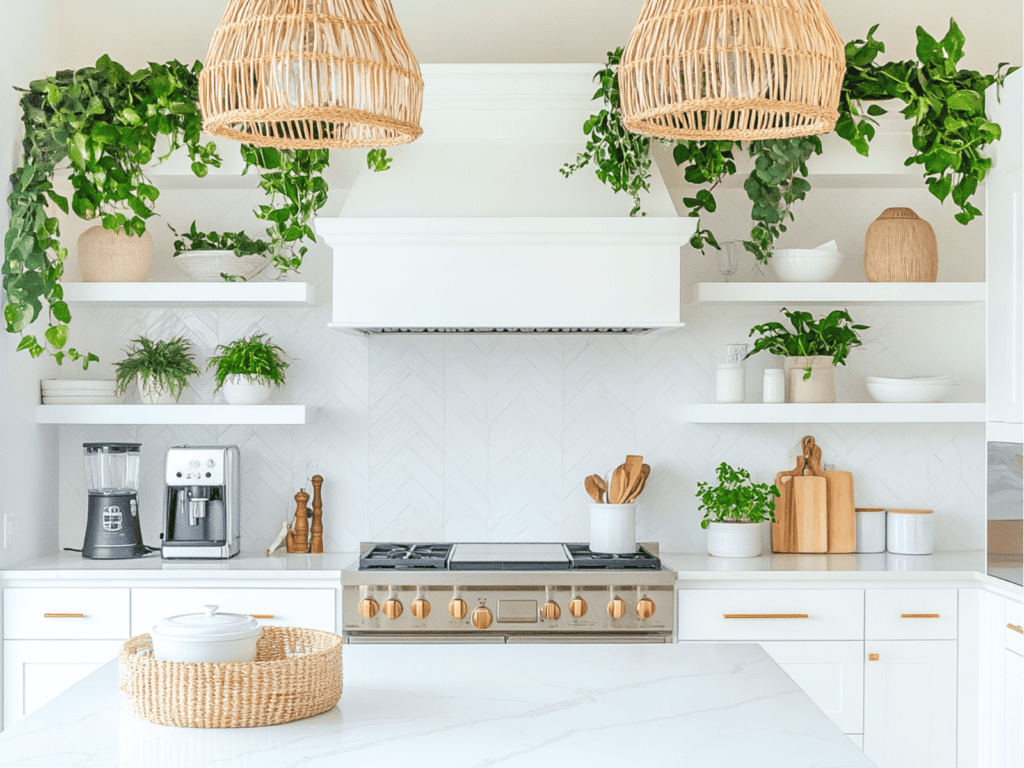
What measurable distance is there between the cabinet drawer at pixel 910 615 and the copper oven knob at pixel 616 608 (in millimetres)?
794

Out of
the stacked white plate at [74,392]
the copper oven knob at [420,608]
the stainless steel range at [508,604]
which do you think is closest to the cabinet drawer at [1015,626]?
the stainless steel range at [508,604]

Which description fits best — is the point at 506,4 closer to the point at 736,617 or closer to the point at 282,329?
the point at 282,329

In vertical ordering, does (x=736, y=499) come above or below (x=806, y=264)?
below

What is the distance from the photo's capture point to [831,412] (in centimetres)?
347

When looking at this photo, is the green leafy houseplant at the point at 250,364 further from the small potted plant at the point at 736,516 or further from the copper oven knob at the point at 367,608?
the small potted plant at the point at 736,516

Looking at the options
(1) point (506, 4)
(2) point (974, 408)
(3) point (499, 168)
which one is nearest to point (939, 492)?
(2) point (974, 408)

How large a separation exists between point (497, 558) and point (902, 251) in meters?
1.79

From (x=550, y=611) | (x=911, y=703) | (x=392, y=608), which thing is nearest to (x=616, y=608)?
(x=550, y=611)

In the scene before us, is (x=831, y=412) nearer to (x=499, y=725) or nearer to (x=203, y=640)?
(x=499, y=725)

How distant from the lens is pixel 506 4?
3846 millimetres

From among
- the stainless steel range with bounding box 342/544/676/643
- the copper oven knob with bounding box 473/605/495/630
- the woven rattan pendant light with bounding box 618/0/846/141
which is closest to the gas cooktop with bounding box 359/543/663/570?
the stainless steel range with bounding box 342/544/676/643

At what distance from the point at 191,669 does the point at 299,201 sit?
216 cm

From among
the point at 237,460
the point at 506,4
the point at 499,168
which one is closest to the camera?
the point at 499,168

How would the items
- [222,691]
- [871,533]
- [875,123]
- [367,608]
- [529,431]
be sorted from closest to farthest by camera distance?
[222,691], [367,608], [875,123], [871,533], [529,431]
